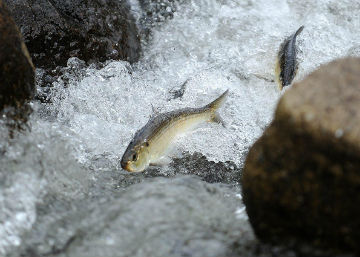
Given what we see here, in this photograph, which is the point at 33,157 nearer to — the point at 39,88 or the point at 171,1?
the point at 39,88

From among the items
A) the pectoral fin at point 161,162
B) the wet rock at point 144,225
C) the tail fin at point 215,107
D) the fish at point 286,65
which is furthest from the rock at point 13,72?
the fish at point 286,65

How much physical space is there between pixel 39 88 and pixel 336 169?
3935 millimetres

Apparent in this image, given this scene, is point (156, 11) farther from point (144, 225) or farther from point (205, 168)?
point (144, 225)

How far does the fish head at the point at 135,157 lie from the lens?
403 centimetres

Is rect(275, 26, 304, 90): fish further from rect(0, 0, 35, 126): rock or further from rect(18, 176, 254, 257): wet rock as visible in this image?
rect(0, 0, 35, 126): rock

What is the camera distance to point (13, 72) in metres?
3.51

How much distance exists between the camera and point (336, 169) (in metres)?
2.12

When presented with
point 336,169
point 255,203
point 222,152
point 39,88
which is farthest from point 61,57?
point 336,169

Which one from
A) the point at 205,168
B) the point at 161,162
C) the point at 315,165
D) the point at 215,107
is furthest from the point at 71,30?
the point at 315,165

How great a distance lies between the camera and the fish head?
13.2ft

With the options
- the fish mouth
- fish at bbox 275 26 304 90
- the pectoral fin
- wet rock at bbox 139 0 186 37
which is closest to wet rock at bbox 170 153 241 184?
the pectoral fin

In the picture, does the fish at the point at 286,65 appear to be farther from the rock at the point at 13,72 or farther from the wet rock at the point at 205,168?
the rock at the point at 13,72

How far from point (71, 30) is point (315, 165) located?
3.95 meters

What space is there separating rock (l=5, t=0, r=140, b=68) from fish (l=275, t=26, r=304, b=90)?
184cm
